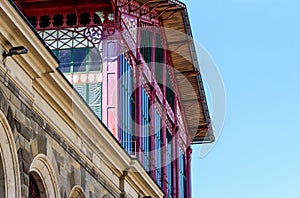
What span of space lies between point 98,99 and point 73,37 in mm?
2363

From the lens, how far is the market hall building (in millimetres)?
16906

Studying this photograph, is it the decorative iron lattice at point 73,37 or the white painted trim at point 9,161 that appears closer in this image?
the white painted trim at point 9,161

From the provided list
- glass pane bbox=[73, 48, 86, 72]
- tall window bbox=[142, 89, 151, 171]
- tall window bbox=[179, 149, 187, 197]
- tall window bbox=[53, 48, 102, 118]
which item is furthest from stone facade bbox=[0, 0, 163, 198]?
tall window bbox=[179, 149, 187, 197]

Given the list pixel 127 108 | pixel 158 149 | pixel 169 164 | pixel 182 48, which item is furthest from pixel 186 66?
pixel 127 108

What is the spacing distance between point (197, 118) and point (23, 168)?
87.2 feet

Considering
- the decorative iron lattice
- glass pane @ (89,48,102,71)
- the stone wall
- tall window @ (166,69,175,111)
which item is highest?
tall window @ (166,69,175,111)

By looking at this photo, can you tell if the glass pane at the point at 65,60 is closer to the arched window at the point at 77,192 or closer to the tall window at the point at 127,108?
the tall window at the point at 127,108

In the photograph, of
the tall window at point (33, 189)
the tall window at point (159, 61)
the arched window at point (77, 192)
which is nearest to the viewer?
the tall window at point (33, 189)

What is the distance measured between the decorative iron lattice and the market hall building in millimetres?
33

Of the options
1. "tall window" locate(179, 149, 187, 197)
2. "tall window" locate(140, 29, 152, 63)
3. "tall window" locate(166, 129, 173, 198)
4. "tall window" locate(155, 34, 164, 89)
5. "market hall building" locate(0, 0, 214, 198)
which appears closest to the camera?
"market hall building" locate(0, 0, 214, 198)

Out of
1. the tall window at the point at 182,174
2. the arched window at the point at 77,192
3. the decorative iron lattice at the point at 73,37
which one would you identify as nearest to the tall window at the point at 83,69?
the decorative iron lattice at the point at 73,37

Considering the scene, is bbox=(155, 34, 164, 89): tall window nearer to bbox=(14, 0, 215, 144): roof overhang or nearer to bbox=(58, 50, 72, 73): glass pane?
bbox=(14, 0, 215, 144): roof overhang

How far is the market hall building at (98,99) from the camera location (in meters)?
16.9

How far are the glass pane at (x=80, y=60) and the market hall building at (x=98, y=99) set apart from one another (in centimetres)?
3
